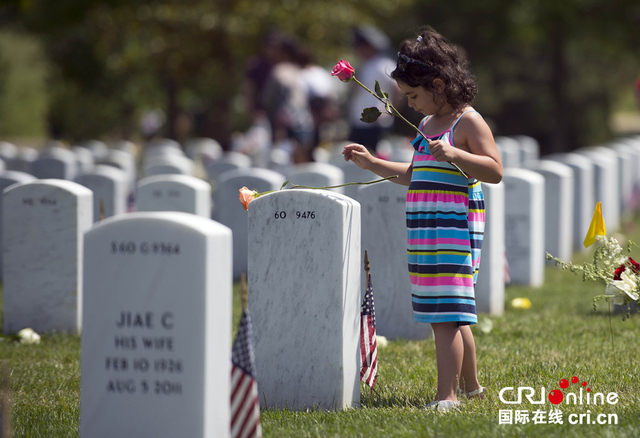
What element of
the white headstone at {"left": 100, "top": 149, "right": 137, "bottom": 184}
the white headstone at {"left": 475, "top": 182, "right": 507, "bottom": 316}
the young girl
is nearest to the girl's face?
the young girl

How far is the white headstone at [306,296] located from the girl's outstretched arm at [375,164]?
223mm

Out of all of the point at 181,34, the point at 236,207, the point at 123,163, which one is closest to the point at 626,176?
the point at 123,163

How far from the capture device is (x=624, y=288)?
4.80 meters

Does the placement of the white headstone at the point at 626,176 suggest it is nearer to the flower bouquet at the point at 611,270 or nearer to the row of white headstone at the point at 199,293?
the row of white headstone at the point at 199,293

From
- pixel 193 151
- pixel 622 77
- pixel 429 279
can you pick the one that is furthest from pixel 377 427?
pixel 622 77

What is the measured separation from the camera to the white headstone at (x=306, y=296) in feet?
15.4

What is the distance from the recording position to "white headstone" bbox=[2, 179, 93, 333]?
6926 millimetres

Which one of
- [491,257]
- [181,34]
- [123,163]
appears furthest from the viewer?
[181,34]

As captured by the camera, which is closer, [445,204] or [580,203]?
[445,204]

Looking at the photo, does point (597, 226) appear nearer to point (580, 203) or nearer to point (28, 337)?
point (28, 337)

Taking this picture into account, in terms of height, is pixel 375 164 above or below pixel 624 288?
above

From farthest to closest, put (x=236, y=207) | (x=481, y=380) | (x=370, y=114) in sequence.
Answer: (x=236, y=207)
(x=481, y=380)
(x=370, y=114)

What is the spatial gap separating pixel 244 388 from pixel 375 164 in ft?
5.39

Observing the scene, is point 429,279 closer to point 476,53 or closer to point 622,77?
point 476,53
